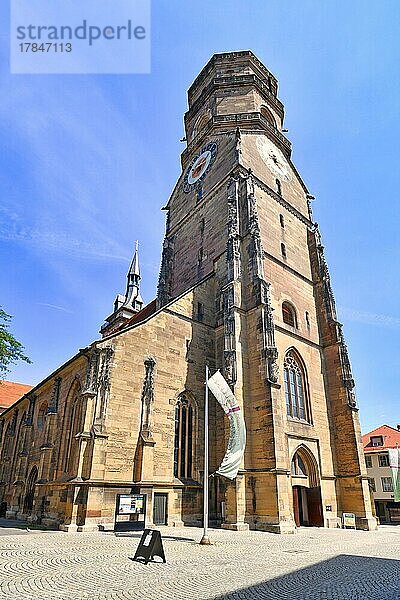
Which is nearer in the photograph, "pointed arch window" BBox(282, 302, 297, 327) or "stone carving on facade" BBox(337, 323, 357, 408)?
"stone carving on facade" BBox(337, 323, 357, 408)

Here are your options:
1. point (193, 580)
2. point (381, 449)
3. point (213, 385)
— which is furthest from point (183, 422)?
point (381, 449)

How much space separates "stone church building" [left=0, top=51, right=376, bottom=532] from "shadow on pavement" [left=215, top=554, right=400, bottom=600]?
6715 millimetres

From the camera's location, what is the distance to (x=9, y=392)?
42469 mm

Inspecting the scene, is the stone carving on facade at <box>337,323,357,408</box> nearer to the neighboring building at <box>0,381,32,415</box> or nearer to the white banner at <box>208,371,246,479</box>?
the white banner at <box>208,371,246,479</box>

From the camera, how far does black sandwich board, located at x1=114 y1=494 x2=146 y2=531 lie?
1270cm

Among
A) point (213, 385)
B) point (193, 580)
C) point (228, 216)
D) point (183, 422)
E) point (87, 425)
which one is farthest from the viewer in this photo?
point (228, 216)

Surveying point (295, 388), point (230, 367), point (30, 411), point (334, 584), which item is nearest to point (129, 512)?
point (230, 367)

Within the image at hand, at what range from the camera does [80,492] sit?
46.1 ft

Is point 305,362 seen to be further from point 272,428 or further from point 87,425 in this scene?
point 87,425

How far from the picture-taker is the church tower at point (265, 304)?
16.5m

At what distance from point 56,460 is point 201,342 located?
876cm

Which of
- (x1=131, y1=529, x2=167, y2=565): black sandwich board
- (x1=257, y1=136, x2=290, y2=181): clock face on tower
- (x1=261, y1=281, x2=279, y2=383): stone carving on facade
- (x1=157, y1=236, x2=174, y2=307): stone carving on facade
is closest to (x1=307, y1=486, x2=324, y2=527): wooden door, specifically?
(x1=261, y1=281, x2=279, y2=383): stone carving on facade

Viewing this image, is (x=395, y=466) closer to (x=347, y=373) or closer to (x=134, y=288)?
(x=347, y=373)

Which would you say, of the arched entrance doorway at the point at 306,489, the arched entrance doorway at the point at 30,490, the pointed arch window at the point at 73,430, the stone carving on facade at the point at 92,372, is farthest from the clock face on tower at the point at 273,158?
the arched entrance doorway at the point at 30,490
